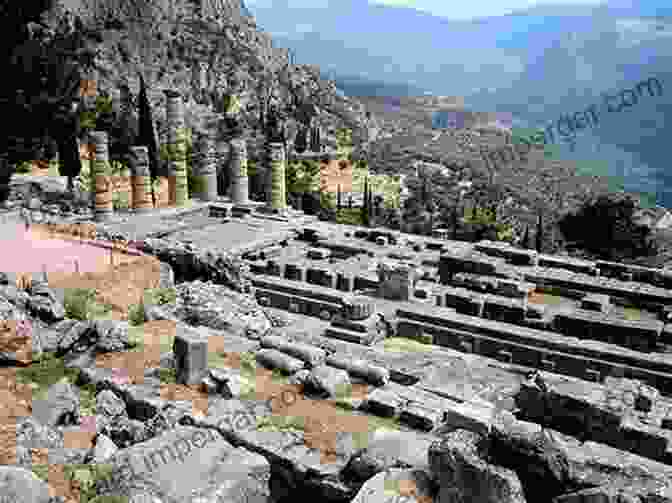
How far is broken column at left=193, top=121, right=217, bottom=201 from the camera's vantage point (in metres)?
29.7

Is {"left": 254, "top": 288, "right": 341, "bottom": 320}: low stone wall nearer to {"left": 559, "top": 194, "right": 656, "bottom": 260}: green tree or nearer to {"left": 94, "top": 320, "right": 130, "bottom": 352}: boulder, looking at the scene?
{"left": 94, "top": 320, "right": 130, "bottom": 352}: boulder

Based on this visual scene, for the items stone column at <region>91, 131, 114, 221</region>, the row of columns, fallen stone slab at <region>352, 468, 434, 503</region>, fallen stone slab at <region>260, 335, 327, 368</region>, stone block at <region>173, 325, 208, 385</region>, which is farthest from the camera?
the row of columns

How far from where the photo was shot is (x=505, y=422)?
6742 millimetres

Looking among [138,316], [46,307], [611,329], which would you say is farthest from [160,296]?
[611,329]

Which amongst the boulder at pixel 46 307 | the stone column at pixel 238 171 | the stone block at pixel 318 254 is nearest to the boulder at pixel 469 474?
the boulder at pixel 46 307

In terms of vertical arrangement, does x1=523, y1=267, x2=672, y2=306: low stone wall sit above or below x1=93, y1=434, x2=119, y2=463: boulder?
below

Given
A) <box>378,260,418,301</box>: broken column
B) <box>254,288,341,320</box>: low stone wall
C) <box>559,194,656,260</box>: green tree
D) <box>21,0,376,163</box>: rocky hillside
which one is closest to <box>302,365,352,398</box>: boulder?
<box>254,288,341,320</box>: low stone wall

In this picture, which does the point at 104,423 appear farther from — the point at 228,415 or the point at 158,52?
the point at 158,52

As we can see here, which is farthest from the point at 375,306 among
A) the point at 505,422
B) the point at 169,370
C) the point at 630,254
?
the point at 630,254

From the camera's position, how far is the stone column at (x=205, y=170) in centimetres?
2969

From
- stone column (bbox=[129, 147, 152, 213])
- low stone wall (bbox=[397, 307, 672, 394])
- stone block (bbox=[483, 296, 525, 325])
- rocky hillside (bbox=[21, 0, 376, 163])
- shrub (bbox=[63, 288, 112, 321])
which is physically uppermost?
rocky hillside (bbox=[21, 0, 376, 163])

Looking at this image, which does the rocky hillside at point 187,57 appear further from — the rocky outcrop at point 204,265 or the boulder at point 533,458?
the boulder at point 533,458

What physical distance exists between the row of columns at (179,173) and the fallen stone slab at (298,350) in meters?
16.8

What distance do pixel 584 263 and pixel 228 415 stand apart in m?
16.4
